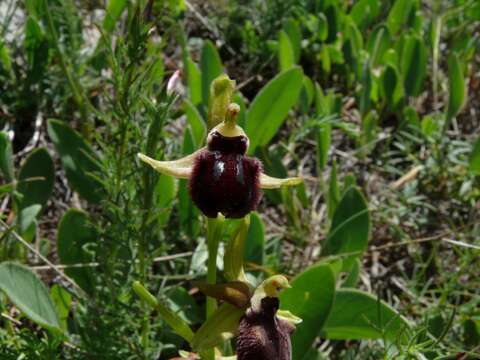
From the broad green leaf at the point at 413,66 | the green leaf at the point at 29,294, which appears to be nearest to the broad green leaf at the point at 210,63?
the broad green leaf at the point at 413,66

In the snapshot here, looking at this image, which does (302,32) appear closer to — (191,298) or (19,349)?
(191,298)

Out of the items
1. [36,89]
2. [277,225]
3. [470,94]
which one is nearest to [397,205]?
[277,225]

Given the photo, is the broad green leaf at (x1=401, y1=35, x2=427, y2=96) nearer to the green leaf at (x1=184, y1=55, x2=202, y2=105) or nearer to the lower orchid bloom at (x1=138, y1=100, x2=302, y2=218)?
the green leaf at (x1=184, y1=55, x2=202, y2=105)

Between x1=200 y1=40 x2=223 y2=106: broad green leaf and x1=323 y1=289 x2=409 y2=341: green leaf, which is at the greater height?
x1=200 y1=40 x2=223 y2=106: broad green leaf

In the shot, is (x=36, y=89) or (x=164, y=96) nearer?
(x=164, y=96)

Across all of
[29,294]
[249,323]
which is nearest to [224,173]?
[249,323]

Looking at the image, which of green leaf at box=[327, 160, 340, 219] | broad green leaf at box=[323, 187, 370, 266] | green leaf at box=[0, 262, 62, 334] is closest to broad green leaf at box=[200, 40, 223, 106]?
green leaf at box=[327, 160, 340, 219]
